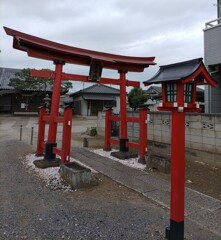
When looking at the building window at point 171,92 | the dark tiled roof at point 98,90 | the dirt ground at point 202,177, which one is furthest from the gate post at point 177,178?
the dark tiled roof at point 98,90

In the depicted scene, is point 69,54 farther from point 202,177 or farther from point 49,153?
point 202,177

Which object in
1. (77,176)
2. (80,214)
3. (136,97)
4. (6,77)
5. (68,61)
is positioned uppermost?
(6,77)

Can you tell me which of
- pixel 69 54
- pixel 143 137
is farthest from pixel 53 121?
pixel 143 137

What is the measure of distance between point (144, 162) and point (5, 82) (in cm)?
2785

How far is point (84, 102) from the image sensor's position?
31.1 m

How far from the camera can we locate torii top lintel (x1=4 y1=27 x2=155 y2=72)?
6.79m

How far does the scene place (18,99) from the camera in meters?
29.8

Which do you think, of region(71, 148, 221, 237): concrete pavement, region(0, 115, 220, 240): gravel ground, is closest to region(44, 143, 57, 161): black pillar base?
region(71, 148, 221, 237): concrete pavement

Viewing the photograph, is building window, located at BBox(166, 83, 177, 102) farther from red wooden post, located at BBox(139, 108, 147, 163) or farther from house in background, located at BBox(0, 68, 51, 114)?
house in background, located at BBox(0, 68, 51, 114)

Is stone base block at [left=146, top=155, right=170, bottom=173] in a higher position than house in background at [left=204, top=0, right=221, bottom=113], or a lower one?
lower

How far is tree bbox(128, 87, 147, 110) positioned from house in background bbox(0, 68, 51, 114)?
10644 millimetres

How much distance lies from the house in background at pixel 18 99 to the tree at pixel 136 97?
10.6 m

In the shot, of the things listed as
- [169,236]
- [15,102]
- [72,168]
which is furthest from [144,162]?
[15,102]

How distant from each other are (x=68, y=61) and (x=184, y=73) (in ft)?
18.2
